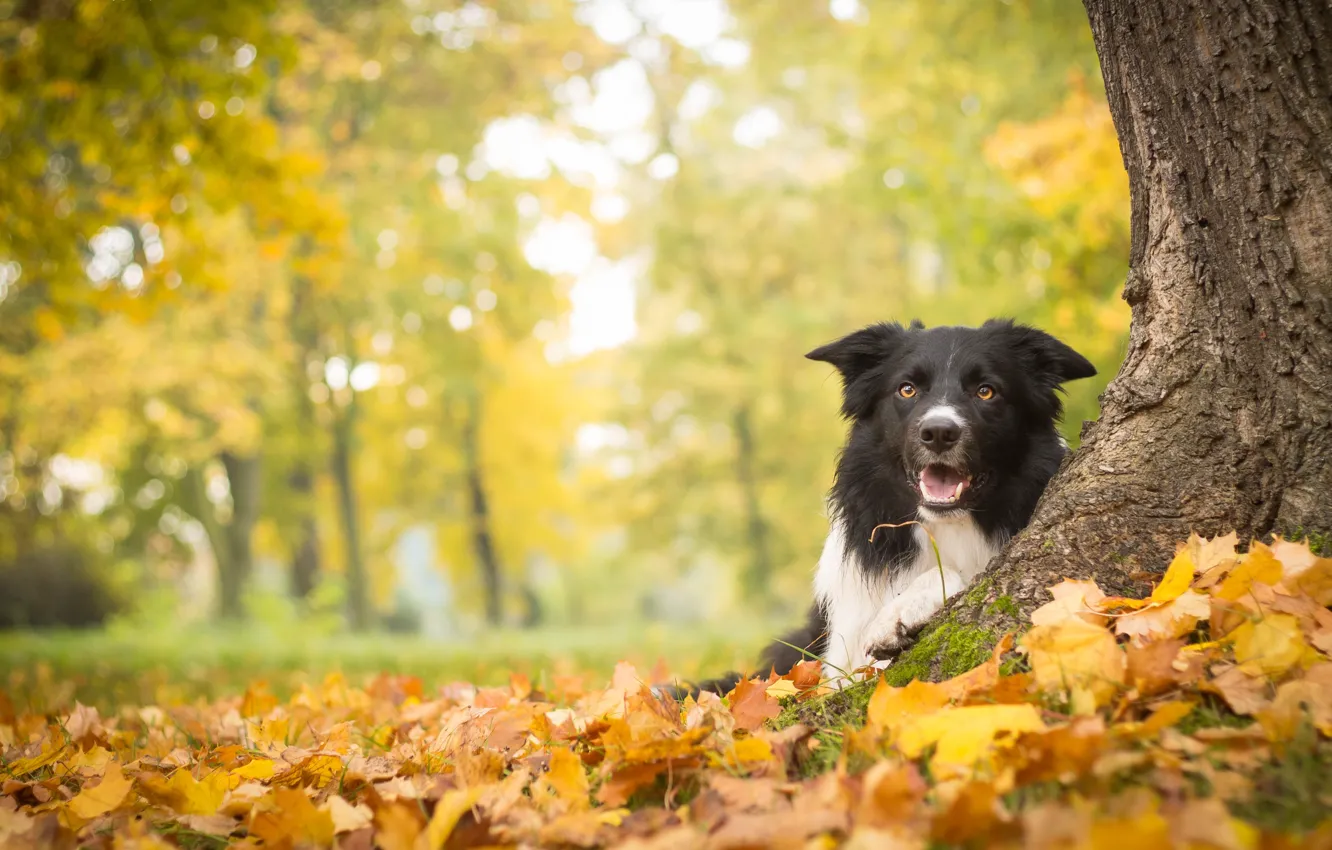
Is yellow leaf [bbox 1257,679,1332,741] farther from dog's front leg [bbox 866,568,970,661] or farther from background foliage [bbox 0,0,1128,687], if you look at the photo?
background foliage [bbox 0,0,1128,687]

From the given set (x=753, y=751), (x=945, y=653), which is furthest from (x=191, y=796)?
(x=945, y=653)

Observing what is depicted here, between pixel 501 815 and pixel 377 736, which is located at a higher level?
pixel 501 815

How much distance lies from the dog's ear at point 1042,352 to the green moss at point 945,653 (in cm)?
132

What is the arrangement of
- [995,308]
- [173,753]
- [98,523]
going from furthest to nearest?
[98,523]
[995,308]
[173,753]

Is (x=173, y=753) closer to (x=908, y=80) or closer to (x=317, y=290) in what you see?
(x=908, y=80)

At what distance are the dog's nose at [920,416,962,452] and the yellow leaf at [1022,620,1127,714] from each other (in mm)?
1240

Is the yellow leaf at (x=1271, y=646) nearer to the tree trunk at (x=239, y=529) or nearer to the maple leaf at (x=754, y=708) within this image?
the maple leaf at (x=754, y=708)

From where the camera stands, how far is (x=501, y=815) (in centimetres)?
196

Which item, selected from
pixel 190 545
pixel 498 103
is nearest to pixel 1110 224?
pixel 498 103

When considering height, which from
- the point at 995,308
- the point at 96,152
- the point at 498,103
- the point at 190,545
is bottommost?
the point at 190,545

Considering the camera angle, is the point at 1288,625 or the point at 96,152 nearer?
the point at 1288,625

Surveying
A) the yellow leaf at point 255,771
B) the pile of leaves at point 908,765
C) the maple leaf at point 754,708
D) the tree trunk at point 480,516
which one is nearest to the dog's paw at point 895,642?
the pile of leaves at point 908,765

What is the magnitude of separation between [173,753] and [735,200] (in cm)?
1616

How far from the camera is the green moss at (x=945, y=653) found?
7.98 ft
